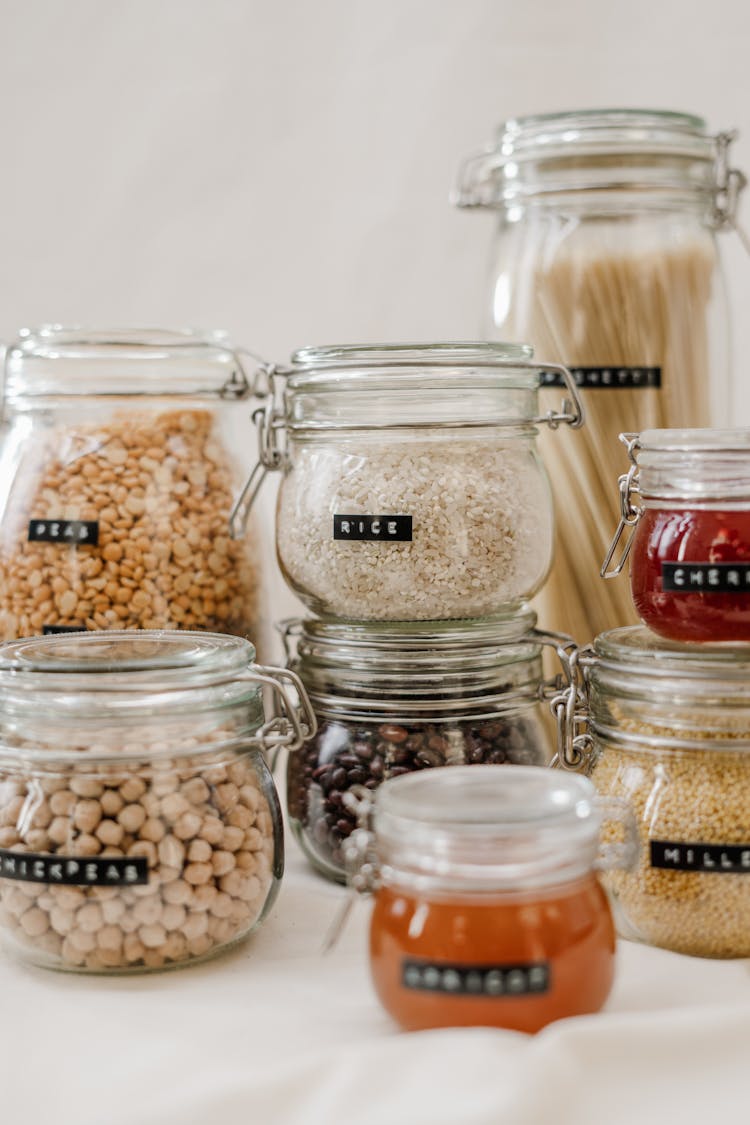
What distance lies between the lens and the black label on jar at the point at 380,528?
3.50 feet

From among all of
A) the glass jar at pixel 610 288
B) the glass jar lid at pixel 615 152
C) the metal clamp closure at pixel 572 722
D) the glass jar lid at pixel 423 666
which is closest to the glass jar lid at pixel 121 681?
the glass jar lid at pixel 423 666

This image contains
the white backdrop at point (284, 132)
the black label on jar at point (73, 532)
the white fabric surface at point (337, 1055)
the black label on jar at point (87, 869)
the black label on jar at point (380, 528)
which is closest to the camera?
the white fabric surface at point (337, 1055)

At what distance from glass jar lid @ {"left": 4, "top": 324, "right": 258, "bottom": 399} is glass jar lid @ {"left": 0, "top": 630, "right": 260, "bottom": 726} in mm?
291

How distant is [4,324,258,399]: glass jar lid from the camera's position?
123 cm

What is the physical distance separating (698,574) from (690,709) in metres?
0.09

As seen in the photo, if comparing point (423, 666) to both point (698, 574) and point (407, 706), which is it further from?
point (698, 574)

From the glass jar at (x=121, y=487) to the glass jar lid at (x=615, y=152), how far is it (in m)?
0.32

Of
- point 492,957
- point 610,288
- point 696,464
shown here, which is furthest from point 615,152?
point 492,957

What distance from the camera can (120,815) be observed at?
3.09 ft

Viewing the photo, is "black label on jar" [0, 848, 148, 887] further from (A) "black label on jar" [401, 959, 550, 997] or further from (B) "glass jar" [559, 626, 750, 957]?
(B) "glass jar" [559, 626, 750, 957]

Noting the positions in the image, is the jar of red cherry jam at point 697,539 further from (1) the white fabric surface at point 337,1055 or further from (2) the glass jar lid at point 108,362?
(2) the glass jar lid at point 108,362

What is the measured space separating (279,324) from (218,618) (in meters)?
0.60

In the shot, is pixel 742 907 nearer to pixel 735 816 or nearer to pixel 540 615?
pixel 735 816

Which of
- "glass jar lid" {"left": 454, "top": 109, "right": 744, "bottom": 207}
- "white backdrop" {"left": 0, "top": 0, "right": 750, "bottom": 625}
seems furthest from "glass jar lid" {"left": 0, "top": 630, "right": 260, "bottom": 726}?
"white backdrop" {"left": 0, "top": 0, "right": 750, "bottom": 625}
